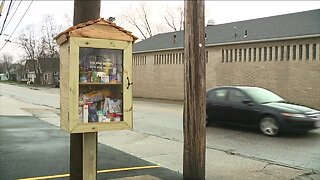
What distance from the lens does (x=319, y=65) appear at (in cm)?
2159

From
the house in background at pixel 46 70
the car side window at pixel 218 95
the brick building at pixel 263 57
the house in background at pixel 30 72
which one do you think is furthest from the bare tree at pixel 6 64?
the car side window at pixel 218 95

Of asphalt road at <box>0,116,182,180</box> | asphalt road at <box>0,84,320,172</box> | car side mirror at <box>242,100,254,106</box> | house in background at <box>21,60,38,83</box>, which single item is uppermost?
house in background at <box>21,60,38,83</box>

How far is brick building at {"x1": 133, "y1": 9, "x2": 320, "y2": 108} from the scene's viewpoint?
2222 cm

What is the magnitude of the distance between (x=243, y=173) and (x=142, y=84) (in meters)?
31.3

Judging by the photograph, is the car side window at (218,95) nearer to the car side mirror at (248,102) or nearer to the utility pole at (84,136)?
the car side mirror at (248,102)

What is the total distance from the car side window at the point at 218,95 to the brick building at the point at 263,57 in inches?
418

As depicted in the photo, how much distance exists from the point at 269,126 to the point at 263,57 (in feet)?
46.1

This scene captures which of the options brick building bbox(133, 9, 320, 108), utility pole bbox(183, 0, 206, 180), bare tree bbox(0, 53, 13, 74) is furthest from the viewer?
bare tree bbox(0, 53, 13, 74)

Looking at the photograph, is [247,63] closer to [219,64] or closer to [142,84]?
[219,64]

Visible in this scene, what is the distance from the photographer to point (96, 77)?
4258mm

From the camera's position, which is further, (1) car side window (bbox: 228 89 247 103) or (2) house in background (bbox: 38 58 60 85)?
(2) house in background (bbox: 38 58 60 85)

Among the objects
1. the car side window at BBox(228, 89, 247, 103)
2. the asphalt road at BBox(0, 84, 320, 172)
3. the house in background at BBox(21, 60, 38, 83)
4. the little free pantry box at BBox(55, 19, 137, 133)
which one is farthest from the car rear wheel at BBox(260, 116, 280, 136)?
the house in background at BBox(21, 60, 38, 83)

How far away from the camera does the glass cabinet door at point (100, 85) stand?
4176 mm

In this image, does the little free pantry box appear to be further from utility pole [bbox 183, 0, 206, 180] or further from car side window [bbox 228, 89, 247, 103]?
car side window [bbox 228, 89, 247, 103]
